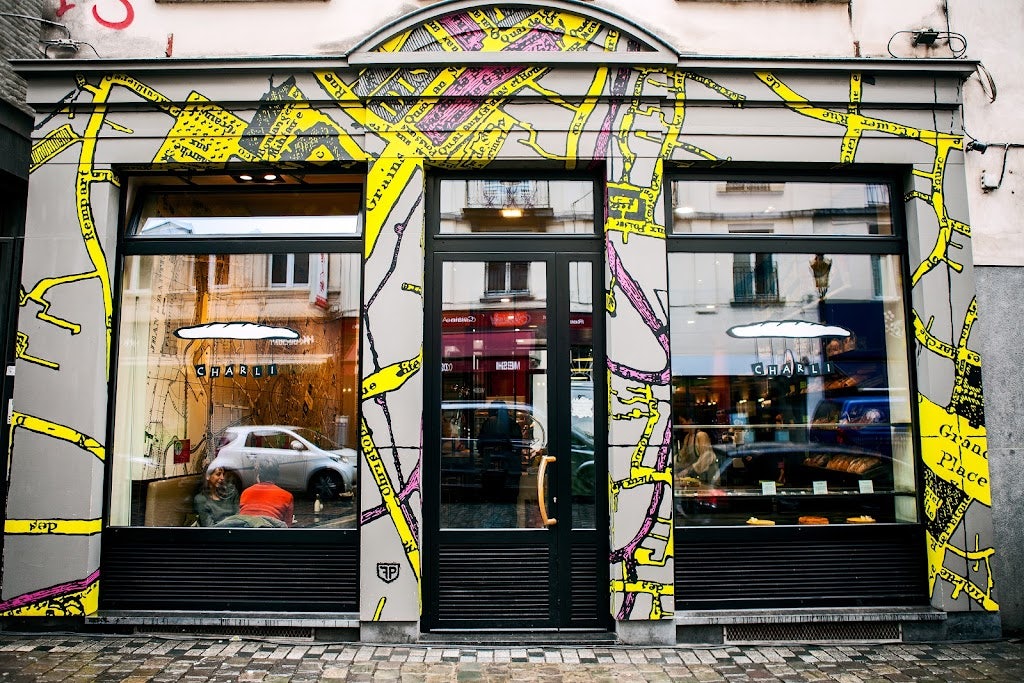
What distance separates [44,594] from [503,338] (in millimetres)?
4166

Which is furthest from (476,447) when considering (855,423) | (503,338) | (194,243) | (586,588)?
(855,423)

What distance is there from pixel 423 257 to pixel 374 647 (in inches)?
122

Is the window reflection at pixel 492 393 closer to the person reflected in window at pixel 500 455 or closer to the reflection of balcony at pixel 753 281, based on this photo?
the person reflected in window at pixel 500 455

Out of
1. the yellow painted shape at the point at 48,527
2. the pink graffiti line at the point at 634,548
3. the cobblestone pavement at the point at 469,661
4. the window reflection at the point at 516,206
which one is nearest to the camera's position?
the cobblestone pavement at the point at 469,661

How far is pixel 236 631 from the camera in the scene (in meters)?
5.41

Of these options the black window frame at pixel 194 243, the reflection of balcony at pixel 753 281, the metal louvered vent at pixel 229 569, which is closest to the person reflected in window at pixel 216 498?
the metal louvered vent at pixel 229 569

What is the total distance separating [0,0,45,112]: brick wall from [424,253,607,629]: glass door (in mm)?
4203

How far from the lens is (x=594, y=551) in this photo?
5.52 meters

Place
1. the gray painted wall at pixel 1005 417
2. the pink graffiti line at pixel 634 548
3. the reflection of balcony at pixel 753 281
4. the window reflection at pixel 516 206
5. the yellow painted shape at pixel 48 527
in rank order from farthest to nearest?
the reflection of balcony at pixel 753 281
the window reflection at pixel 516 206
the gray painted wall at pixel 1005 417
the yellow painted shape at pixel 48 527
the pink graffiti line at pixel 634 548

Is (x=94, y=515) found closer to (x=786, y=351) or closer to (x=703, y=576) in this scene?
(x=703, y=576)

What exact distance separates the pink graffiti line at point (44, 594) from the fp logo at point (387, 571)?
2.35m

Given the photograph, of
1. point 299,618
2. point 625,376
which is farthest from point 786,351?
point 299,618

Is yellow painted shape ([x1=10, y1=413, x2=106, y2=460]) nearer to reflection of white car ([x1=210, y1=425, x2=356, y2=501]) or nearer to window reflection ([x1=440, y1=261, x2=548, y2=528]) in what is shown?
reflection of white car ([x1=210, y1=425, x2=356, y2=501])

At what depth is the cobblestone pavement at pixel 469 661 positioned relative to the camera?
467cm
